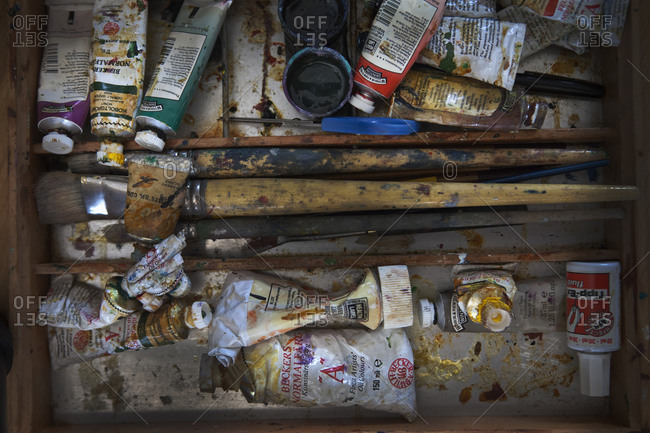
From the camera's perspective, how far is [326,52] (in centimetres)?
145

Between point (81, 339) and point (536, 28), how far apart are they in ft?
6.11

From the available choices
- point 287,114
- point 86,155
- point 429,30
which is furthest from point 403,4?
point 86,155

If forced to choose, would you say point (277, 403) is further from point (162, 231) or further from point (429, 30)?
point (429, 30)

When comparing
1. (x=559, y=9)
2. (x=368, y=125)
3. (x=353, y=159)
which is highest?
(x=559, y=9)

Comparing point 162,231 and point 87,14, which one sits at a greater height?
point 87,14

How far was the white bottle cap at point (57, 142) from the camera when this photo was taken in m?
1.43

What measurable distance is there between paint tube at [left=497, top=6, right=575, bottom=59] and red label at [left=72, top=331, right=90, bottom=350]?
5.79ft

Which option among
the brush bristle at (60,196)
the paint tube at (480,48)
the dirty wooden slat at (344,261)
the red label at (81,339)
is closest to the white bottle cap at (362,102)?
the paint tube at (480,48)

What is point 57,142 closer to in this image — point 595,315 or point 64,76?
point 64,76

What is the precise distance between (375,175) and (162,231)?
2.29 feet

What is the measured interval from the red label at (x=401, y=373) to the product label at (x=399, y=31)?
0.94 meters

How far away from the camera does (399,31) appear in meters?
1.41

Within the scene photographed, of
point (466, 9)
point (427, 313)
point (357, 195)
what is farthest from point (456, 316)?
point (466, 9)

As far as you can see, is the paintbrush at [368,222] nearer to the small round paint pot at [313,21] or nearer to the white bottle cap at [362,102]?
the white bottle cap at [362,102]
